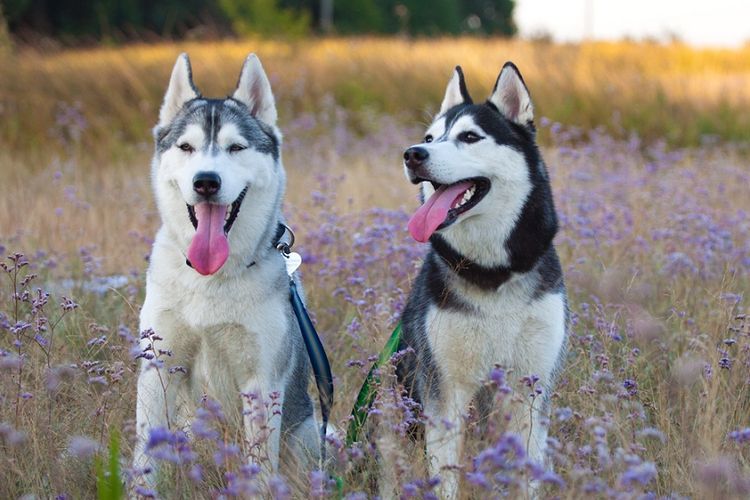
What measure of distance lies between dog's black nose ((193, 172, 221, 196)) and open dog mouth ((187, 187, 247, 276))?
0.12 metres

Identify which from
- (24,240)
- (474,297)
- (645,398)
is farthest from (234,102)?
(24,240)

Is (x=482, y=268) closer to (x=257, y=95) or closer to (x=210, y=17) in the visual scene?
(x=257, y=95)

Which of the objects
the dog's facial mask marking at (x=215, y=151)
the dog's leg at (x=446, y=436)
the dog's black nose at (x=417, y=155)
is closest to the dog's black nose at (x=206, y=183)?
the dog's facial mask marking at (x=215, y=151)

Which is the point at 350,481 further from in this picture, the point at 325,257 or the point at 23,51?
the point at 23,51

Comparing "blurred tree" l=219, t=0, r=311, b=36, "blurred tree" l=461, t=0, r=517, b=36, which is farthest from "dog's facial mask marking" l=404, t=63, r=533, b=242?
"blurred tree" l=461, t=0, r=517, b=36

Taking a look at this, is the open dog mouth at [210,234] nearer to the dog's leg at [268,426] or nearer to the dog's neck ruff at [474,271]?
the dog's leg at [268,426]

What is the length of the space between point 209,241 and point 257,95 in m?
0.86

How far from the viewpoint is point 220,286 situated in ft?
11.2

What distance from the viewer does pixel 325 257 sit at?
5.50m

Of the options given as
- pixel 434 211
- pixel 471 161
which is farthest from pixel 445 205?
pixel 471 161

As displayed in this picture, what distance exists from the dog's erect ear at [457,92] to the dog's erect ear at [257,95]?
0.80 metres

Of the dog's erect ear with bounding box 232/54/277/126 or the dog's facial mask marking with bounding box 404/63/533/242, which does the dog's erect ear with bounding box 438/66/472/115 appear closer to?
the dog's facial mask marking with bounding box 404/63/533/242

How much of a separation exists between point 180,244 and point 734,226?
4.32 m

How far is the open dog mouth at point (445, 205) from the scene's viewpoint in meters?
3.36
